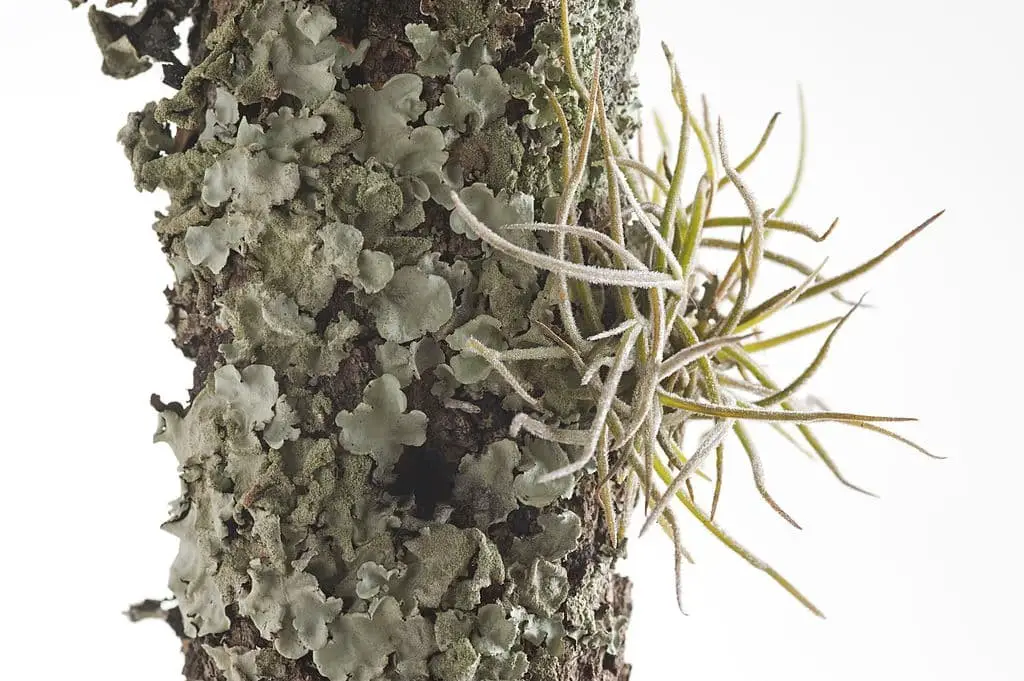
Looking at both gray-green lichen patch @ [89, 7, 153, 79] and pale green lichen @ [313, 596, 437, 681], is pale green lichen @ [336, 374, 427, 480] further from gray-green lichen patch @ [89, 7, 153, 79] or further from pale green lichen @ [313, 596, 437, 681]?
gray-green lichen patch @ [89, 7, 153, 79]

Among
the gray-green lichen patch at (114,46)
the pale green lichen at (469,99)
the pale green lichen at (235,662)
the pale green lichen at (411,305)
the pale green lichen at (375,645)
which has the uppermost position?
the gray-green lichen patch at (114,46)

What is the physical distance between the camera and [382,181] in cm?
72

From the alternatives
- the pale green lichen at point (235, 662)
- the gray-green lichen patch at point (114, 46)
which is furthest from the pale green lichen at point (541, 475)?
the gray-green lichen patch at point (114, 46)

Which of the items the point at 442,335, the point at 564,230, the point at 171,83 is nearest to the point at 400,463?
the point at 442,335

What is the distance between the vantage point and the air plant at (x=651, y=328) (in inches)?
27.7

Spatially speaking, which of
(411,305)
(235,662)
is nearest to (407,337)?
(411,305)

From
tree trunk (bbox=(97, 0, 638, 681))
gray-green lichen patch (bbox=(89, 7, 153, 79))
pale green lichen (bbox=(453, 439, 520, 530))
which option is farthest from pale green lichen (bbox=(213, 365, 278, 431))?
gray-green lichen patch (bbox=(89, 7, 153, 79))

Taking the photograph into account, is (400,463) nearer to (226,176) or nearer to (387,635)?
(387,635)

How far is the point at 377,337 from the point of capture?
74 centimetres

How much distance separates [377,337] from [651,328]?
0.19 metres

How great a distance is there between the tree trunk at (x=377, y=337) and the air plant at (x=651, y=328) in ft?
0.08

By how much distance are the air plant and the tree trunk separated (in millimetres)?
26

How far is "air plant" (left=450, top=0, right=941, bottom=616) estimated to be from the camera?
70cm

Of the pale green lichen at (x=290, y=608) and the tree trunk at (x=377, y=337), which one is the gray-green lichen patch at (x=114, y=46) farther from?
the pale green lichen at (x=290, y=608)
